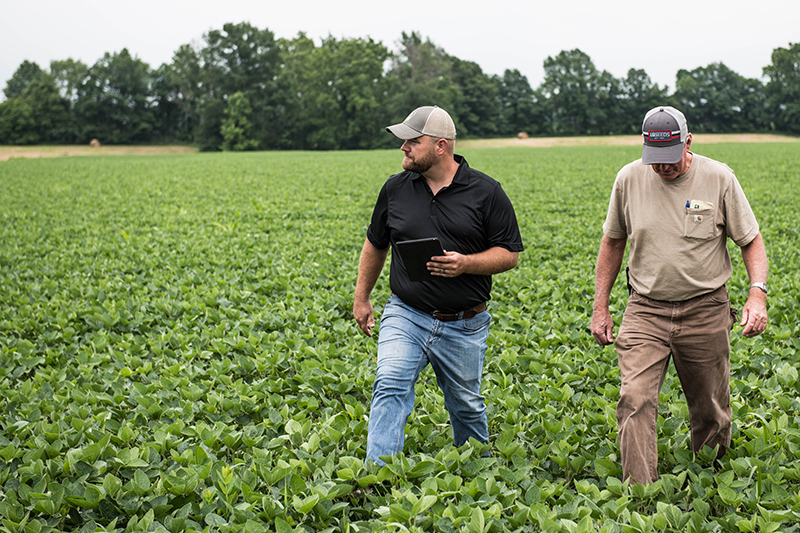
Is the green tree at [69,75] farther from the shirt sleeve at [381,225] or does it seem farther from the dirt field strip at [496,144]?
the shirt sleeve at [381,225]

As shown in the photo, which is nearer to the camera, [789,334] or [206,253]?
[789,334]

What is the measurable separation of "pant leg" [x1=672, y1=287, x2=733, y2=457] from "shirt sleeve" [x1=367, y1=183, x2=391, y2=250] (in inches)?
69.0

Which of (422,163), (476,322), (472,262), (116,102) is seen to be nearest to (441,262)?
(472,262)

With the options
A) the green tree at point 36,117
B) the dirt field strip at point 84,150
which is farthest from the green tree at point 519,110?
the green tree at point 36,117

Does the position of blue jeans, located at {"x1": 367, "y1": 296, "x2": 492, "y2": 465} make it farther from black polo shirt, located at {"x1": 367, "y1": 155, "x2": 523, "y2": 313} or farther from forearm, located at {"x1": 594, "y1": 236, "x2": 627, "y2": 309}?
forearm, located at {"x1": 594, "y1": 236, "x2": 627, "y2": 309}

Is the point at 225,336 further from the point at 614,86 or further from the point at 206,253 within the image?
the point at 614,86

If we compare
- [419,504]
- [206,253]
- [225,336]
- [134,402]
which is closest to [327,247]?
[206,253]

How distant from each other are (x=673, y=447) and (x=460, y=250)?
6.26 feet

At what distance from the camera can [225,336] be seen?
264 inches

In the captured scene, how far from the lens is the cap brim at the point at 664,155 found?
10.3 ft

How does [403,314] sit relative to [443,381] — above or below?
above

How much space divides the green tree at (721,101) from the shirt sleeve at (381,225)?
92313 mm

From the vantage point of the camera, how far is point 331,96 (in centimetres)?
7725

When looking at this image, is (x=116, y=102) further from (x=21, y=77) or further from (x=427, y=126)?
(x=427, y=126)
